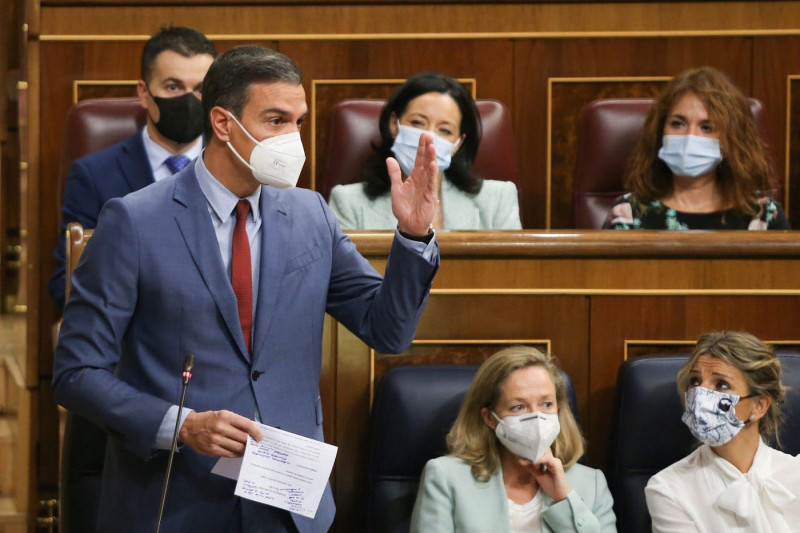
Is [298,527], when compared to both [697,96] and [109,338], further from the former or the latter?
[697,96]

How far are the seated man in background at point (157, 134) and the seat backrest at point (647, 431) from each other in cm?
75

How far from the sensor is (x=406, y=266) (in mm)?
984

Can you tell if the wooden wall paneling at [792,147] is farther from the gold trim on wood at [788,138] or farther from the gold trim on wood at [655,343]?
the gold trim on wood at [655,343]

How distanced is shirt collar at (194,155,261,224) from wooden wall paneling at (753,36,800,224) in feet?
4.20

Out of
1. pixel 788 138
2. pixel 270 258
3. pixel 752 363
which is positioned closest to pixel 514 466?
pixel 752 363

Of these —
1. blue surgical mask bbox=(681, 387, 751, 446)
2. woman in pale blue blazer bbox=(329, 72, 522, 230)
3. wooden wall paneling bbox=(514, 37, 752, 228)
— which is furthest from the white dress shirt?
wooden wall paneling bbox=(514, 37, 752, 228)

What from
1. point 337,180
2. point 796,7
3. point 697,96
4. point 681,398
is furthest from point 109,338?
point 796,7

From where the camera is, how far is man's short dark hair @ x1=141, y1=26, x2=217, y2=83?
5.69 ft

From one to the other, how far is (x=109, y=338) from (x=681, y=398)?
2.15 ft

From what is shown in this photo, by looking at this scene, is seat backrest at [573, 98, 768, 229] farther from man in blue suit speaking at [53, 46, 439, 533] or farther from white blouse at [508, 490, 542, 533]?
man in blue suit speaking at [53, 46, 439, 533]

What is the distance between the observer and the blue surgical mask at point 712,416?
4.24ft

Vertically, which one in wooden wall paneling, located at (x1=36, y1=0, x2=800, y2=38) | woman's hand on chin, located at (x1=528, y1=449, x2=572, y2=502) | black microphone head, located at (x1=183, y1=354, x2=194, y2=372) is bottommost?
woman's hand on chin, located at (x1=528, y1=449, x2=572, y2=502)

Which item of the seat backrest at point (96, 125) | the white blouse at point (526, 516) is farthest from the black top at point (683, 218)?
the seat backrest at point (96, 125)

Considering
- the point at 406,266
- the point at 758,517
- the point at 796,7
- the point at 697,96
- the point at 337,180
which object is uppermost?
the point at 796,7
